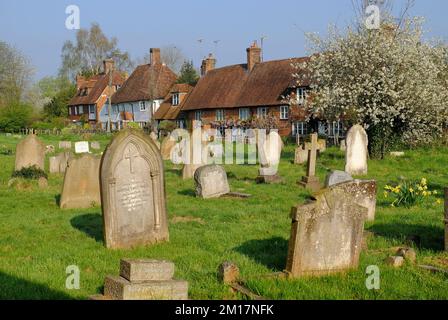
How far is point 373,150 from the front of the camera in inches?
1030

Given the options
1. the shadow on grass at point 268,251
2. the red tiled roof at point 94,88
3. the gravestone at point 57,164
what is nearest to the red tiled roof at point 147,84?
the red tiled roof at point 94,88

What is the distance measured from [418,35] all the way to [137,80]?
4517cm

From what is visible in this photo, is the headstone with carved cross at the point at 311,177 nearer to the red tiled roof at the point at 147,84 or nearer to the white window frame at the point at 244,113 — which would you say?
the white window frame at the point at 244,113

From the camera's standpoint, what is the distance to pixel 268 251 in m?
8.70

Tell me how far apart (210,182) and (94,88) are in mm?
64724

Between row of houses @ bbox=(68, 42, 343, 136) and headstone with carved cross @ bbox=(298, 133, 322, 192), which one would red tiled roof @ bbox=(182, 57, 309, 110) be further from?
headstone with carved cross @ bbox=(298, 133, 322, 192)

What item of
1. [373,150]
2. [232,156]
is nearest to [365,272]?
[373,150]

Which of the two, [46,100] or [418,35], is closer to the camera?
[418,35]

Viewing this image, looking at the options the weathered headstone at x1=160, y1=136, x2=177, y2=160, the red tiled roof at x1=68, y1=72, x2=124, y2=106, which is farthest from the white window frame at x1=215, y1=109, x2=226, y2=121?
the red tiled roof at x1=68, y1=72, x2=124, y2=106

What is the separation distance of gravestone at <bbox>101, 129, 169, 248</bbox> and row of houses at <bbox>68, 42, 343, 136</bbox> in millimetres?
28652

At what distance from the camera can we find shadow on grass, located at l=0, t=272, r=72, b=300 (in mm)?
6414

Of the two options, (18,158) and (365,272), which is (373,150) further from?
(365,272)
